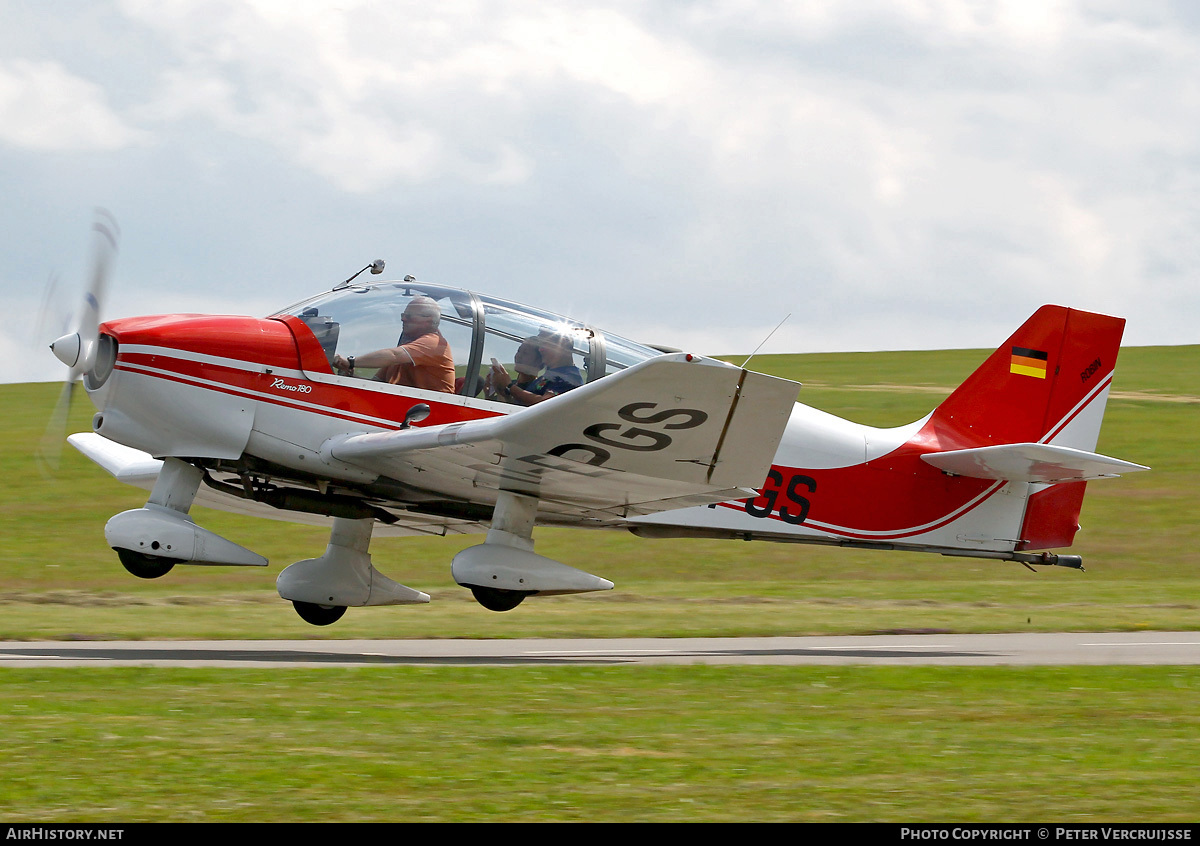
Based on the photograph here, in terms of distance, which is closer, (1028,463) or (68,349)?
(68,349)

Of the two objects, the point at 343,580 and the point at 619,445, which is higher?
the point at 619,445

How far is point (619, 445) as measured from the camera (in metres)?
8.57

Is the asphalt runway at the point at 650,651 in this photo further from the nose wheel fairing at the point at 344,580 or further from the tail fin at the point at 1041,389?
the tail fin at the point at 1041,389

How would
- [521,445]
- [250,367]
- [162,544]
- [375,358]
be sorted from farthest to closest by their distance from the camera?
[375,358] < [250,367] < [521,445] < [162,544]

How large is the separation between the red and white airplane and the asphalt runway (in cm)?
63

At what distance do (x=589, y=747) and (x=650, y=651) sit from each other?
482 centimetres

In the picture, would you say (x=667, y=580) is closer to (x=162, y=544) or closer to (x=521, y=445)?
(x=521, y=445)

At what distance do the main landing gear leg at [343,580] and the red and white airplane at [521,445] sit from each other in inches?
0.8

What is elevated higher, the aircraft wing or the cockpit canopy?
the cockpit canopy

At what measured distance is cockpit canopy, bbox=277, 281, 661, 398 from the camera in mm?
9602

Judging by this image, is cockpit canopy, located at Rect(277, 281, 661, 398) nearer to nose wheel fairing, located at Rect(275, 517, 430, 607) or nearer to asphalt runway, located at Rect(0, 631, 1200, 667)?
nose wheel fairing, located at Rect(275, 517, 430, 607)

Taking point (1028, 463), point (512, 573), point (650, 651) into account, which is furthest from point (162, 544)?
point (1028, 463)

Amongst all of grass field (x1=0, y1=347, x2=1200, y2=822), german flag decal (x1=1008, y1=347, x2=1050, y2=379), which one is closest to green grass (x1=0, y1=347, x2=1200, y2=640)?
grass field (x1=0, y1=347, x2=1200, y2=822)

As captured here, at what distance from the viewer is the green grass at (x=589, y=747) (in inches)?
179
